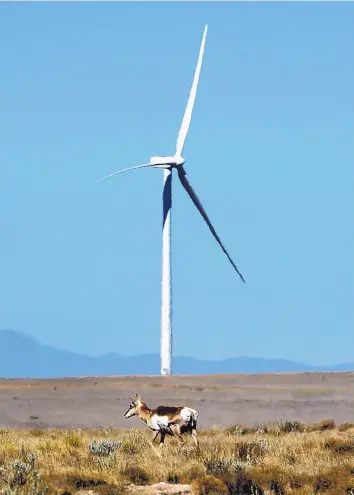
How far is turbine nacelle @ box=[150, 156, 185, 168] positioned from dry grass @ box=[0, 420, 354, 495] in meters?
30.5

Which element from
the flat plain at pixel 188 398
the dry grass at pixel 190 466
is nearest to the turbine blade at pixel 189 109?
the flat plain at pixel 188 398

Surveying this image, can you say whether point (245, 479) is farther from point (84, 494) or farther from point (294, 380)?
point (294, 380)

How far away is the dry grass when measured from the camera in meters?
24.1

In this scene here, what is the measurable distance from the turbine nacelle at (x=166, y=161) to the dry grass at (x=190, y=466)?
30.5m

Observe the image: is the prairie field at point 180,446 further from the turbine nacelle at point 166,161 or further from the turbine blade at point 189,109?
the turbine blade at point 189,109

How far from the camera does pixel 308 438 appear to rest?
3491cm

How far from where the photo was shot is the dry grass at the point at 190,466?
24.1 metres

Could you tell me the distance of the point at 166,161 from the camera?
64.1 metres

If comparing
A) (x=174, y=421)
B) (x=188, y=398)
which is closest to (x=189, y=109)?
(x=188, y=398)

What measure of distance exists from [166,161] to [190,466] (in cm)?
3849

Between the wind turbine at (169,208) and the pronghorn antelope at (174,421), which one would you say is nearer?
the pronghorn antelope at (174,421)

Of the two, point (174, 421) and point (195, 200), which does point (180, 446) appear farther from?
Answer: point (195, 200)

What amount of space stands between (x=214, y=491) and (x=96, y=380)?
39594 millimetres

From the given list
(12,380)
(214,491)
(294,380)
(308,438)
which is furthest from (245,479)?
(12,380)
